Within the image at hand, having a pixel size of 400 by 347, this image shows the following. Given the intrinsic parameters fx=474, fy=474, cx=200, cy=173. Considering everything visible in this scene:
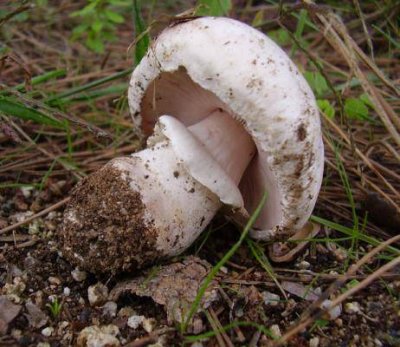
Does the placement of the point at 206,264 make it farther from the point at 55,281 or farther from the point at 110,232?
the point at 55,281

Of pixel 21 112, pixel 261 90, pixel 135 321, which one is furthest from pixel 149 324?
pixel 21 112

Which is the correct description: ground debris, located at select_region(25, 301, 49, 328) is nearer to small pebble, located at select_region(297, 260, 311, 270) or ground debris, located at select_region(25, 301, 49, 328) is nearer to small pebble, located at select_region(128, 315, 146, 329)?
small pebble, located at select_region(128, 315, 146, 329)

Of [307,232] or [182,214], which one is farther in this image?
[307,232]

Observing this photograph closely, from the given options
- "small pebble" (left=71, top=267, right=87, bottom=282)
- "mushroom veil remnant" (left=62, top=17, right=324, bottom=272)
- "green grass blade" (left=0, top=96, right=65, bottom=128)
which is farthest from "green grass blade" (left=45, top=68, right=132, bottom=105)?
"small pebble" (left=71, top=267, right=87, bottom=282)

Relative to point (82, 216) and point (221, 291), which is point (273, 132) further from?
point (82, 216)

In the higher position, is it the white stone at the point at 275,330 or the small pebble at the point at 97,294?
the white stone at the point at 275,330

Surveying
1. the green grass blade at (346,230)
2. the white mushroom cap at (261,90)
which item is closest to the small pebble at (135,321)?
the white mushroom cap at (261,90)

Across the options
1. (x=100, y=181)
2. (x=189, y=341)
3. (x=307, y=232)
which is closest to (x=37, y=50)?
(x=100, y=181)

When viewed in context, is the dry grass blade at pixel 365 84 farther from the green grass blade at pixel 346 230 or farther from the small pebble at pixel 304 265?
the small pebble at pixel 304 265
